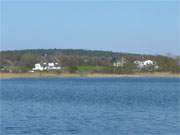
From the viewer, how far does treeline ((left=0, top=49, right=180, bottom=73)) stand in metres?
117

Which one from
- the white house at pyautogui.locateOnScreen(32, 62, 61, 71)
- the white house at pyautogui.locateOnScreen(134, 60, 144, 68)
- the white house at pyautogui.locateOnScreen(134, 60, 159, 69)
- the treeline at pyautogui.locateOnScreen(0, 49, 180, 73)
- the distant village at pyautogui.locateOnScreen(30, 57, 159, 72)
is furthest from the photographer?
the white house at pyautogui.locateOnScreen(32, 62, 61, 71)

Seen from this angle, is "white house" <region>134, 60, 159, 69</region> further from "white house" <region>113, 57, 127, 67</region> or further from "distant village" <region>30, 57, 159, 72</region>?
"white house" <region>113, 57, 127, 67</region>

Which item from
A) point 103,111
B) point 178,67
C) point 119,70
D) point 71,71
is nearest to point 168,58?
point 178,67

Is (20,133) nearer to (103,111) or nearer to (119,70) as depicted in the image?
(103,111)

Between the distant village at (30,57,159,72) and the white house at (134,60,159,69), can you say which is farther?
the distant village at (30,57,159,72)

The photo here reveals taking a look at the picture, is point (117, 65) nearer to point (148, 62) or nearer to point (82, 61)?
point (148, 62)

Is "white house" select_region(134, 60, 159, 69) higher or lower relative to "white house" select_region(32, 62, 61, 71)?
higher

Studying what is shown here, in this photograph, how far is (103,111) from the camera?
28719mm

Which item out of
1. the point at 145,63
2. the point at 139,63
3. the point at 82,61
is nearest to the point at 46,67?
the point at 82,61

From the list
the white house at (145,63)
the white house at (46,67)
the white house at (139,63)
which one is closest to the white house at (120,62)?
the white house at (139,63)

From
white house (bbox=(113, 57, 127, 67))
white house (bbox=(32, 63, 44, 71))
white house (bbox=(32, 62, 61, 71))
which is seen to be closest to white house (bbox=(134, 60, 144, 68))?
white house (bbox=(113, 57, 127, 67))

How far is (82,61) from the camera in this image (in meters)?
129

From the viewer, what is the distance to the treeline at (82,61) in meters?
117

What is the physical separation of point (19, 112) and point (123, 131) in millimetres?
8734
